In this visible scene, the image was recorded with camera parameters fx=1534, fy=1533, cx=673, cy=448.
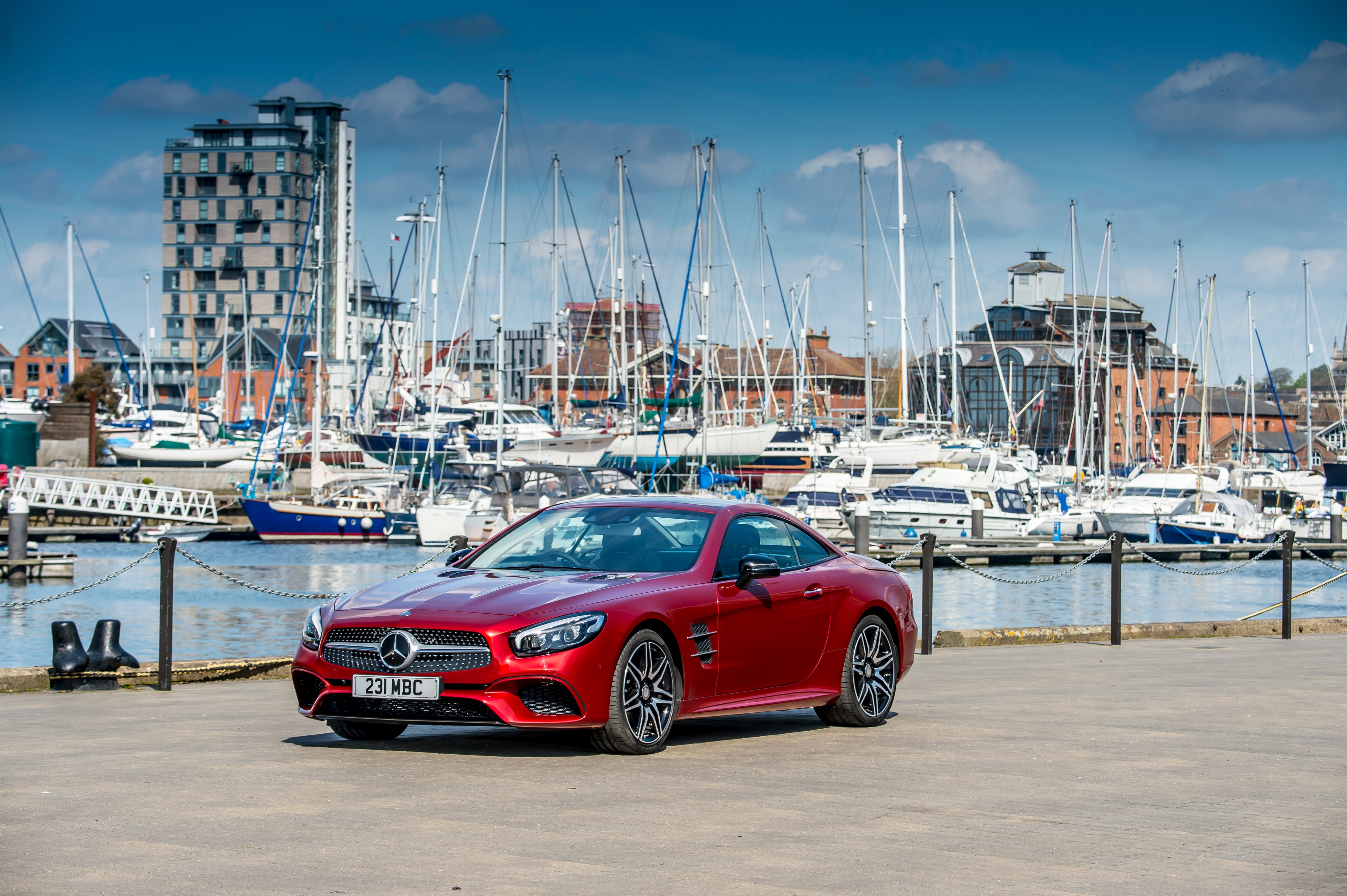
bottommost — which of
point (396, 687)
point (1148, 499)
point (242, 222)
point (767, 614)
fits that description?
point (1148, 499)

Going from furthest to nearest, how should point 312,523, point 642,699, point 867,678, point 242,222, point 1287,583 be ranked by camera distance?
point 242,222 → point 312,523 → point 1287,583 → point 867,678 → point 642,699

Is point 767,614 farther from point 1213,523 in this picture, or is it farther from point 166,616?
point 1213,523

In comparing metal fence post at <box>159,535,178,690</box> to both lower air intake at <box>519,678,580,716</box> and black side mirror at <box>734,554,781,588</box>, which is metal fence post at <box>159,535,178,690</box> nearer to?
lower air intake at <box>519,678,580,716</box>

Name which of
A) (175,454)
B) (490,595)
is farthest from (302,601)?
(175,454)

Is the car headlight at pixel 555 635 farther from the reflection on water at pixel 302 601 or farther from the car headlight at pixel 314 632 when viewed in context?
the reflection on water at pixel 302 601

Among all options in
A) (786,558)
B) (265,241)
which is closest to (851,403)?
(265,241)

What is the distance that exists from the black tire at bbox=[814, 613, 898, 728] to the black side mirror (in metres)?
1.08

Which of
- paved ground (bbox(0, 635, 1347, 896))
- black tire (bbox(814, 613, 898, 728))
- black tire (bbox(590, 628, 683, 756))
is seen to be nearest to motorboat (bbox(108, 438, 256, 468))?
paved ground (bbox(0, 635, 1347, 896))

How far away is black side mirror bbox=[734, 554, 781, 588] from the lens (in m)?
8.98

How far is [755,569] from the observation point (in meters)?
8.98

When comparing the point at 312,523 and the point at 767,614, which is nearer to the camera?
the point at 767,614

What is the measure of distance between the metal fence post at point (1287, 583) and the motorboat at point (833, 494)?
29.1 metres

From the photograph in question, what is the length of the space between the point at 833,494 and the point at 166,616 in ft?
138

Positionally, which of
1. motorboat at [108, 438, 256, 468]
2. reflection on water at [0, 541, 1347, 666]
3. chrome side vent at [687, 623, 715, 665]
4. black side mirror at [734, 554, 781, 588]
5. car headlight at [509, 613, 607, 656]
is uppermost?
motorboat at [108, 438, 256, 468]
